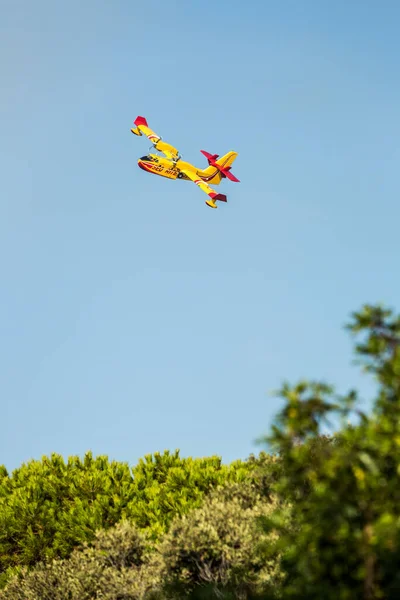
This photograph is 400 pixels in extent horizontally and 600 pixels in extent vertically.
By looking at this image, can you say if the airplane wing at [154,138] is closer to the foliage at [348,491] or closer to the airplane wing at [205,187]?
the airplane wing at [205,187]

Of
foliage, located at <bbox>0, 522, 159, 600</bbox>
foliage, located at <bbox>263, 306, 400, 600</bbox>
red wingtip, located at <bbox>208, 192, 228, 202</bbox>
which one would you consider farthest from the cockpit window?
foliage, located at <bbox>263, 306, 400, 600</bbox>

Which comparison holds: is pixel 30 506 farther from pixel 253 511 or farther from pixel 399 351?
pixel 399 351

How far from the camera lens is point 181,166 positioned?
73125 mm

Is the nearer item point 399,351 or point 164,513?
point 399,351

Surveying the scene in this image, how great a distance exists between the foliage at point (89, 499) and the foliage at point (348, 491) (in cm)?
2049

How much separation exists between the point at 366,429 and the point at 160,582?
15.5 m

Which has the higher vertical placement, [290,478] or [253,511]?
[253,511]

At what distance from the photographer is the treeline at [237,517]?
1111 centimetres

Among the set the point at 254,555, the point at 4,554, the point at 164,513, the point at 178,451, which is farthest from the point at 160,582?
the point at 4,554

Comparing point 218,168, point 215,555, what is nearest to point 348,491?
point 215,555

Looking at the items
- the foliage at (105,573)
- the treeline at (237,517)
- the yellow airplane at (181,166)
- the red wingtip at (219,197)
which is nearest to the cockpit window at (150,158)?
the yellow airplane at (181,166)

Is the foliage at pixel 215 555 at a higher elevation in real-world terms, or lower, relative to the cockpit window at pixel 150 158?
lower

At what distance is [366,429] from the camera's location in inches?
460

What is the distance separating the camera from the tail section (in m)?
78.7
